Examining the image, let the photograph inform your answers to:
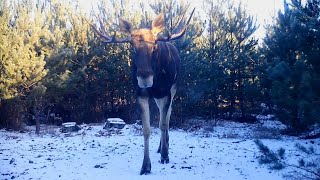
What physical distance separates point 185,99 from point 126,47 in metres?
4.21

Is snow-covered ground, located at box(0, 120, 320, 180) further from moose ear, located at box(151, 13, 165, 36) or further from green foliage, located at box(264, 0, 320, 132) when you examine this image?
moose ear, located at box(151, 13, 165, 36)

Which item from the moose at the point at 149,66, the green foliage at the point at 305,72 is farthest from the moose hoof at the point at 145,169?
the green foliage at the point at 305,72

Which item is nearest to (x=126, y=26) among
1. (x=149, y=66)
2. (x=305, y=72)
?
(x=149, y=66)

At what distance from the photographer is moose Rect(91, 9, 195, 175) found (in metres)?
5.52

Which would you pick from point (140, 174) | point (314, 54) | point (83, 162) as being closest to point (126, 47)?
point (83, 162)

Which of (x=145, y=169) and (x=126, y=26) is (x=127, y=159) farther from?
(x=126, y=26)

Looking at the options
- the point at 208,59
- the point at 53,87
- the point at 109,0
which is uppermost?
the point at 109,0

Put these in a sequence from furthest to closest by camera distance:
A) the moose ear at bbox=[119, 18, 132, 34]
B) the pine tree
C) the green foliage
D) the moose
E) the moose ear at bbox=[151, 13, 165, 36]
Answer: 1. the pine tree
2. the moose ear at bbox=[151, 13, 165, 36]
3. the moose ear at bbox=[119, 18, 132, 34]
4. the moose
5. the green foliage

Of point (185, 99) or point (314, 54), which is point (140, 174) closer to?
point (314, 54)

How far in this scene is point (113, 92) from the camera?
18375mm

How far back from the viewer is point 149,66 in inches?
217

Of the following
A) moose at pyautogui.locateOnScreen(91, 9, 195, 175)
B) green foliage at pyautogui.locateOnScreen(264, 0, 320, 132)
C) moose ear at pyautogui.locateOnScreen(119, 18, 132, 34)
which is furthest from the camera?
moose ear at pyautogui.locateOnScreen(119, 18, 132, 34)

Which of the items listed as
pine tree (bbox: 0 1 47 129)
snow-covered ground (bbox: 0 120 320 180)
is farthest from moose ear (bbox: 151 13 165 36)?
pine tree (bbox: 0 1 47 129)

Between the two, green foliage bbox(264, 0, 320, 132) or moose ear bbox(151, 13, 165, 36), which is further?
moose ear bbox(151, 13, 165, 36)
